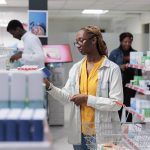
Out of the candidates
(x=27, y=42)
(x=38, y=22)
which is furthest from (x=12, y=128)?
(x=38, y=22)

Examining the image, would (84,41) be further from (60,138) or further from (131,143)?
(60,138)

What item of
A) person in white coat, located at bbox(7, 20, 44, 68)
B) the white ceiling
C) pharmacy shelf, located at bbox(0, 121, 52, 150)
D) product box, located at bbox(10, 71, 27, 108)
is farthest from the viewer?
the white ceiling

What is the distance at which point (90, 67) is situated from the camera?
9.01 feet

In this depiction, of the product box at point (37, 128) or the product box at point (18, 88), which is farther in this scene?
the product box at point (18, 88)

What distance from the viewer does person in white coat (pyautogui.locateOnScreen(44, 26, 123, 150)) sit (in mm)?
2586

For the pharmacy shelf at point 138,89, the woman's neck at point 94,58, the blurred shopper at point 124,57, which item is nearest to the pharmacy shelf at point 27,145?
the woman's neck at point 94,58

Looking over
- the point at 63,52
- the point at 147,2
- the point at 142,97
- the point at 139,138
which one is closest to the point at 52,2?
the point at 147,2

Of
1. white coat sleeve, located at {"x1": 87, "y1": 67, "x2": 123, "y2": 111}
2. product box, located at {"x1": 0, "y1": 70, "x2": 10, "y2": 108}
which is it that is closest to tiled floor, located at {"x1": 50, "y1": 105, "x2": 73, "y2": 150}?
white coat sleeve, located at {"x1": 87, "y1": 67, "x2": 123, "y2": 111}

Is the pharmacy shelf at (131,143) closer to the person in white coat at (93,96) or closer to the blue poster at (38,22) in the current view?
the person in white coat at (93,96)

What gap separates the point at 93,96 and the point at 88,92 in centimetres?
11

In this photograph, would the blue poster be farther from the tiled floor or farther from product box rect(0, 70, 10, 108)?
product box rect(0, 70, 10, 108)

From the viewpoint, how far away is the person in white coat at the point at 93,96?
8.48 feet

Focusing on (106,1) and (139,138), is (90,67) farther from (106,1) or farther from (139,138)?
(106,1)

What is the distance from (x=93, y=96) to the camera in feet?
8.45
